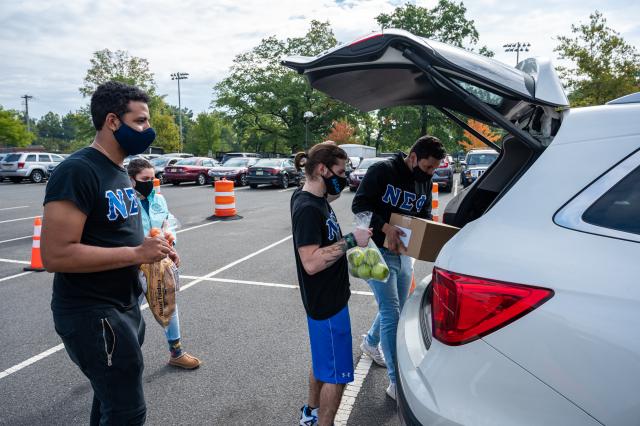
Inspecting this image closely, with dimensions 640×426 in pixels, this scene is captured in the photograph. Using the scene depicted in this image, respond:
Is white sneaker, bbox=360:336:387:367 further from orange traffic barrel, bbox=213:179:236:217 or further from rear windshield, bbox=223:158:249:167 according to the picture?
rear windshield, bbox=223:158:249:167

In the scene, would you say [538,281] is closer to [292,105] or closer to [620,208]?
[620,208]

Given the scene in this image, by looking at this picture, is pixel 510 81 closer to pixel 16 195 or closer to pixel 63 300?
pixel 63 300

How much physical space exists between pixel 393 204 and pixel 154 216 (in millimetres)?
2035

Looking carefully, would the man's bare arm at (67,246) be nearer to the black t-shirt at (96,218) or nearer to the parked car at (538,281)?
the black t-shirt at (96,218)

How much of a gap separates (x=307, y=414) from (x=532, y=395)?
1549 mm

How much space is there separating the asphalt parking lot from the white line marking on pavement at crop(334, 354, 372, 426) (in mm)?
19

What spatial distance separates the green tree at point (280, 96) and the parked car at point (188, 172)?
21.3 m

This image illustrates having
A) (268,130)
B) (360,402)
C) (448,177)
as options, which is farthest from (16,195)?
(268,130)

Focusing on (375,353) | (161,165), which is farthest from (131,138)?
(161,165)

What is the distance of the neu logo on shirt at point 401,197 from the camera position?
319 centimetres

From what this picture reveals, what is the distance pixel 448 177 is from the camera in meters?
18.2

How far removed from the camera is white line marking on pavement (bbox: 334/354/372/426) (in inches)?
112

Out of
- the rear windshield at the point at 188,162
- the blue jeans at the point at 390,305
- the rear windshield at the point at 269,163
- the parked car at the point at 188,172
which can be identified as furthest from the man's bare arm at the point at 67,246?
the rear windshield at the point at 188,162

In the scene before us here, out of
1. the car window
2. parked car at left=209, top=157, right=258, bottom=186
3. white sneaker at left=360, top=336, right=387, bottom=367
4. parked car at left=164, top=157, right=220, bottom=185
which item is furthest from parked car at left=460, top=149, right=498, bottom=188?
the car window
